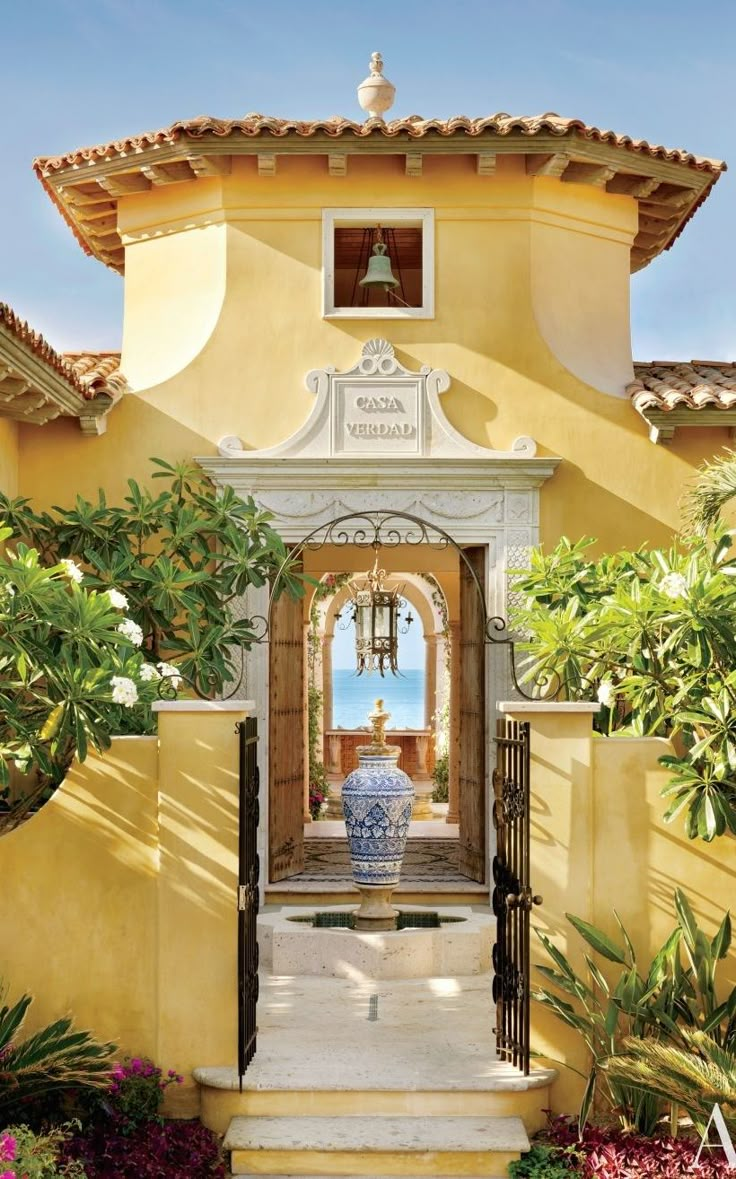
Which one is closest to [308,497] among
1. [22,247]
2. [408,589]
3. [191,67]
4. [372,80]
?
[372,80]

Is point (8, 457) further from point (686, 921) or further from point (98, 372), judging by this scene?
point (686, 921)

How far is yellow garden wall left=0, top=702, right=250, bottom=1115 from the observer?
6.90 m

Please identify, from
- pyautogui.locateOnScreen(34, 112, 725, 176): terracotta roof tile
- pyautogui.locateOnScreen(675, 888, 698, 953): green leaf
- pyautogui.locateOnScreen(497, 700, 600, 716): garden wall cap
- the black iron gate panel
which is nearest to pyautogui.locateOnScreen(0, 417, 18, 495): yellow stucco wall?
pyautogui.locateOnScreen(34, 112, 725, 176): terracotta roof tile

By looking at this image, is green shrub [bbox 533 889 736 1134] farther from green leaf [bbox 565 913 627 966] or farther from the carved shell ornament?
the carved shell ornament

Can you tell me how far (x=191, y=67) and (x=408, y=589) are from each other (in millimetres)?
9076

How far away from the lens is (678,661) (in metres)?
7.32

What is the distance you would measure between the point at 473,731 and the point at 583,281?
13.1 ft

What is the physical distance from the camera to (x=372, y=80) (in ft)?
39.4

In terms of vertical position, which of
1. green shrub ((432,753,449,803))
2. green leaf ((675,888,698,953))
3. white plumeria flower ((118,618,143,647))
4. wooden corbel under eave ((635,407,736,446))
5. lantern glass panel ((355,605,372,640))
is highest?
wooden corbel under eave ((635,407,736,446))

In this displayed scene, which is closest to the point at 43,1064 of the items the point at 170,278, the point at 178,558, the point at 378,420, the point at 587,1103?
the point at 587,1103

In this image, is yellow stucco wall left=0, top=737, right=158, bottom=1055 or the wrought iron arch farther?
the wrought iron arch

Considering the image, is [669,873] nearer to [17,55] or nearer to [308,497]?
[308,497]

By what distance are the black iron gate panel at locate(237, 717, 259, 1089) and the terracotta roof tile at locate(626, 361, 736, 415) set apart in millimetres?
5197

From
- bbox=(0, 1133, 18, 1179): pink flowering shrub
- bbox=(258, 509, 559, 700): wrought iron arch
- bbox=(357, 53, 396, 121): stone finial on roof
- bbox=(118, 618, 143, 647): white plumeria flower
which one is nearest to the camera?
bbox=(0, 1133, 18, 1179): pink flowering shrub
